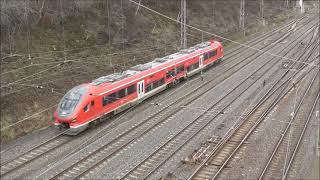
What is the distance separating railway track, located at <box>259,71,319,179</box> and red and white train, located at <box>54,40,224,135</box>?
392 inches

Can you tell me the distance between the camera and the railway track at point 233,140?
65.9 feet

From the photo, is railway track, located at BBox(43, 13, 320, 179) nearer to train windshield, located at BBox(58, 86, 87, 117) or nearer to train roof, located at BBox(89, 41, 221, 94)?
train roof, located at BBox(89, 41, 221, 94)

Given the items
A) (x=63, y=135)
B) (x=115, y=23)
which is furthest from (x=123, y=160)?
(x=115, y=23)

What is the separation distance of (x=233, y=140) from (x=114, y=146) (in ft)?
22.1

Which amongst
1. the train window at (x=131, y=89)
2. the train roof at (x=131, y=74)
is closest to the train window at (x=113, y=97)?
the train roof at (x=131, y=74)

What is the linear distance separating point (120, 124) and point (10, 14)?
1410 cm

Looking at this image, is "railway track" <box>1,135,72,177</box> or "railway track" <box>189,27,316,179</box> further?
"railway track" <box>1,135,72,177</box>

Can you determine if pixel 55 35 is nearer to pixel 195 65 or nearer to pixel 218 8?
pixel 195 65

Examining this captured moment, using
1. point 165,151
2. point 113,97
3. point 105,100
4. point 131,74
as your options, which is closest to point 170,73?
point 131,74

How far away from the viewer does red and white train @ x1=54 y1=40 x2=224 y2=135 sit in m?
24.4

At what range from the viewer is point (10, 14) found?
3334 centimetres

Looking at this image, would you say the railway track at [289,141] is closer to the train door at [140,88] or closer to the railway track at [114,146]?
the railway track at [114,146]

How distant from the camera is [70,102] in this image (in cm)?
2467

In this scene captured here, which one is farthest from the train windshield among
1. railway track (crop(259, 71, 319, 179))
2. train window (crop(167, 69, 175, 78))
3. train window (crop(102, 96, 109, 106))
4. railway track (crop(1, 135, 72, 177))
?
railway track (crop(259, 71, 319, 179))
